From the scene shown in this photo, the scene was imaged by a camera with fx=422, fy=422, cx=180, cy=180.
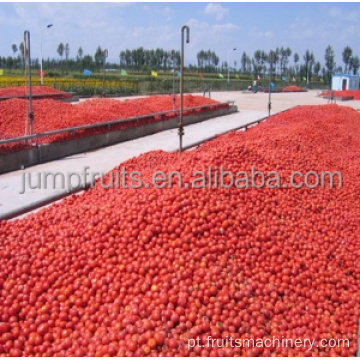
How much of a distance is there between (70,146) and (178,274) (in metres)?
7.42

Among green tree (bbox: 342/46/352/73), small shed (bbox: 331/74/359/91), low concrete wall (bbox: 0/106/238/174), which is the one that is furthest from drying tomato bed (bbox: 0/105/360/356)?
green tree (bbox: 342/46/352/73)

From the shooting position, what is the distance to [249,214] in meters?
4.65

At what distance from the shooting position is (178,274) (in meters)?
3.52

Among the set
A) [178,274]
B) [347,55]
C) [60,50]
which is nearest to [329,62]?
[347,55]

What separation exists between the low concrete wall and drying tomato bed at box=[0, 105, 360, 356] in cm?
365

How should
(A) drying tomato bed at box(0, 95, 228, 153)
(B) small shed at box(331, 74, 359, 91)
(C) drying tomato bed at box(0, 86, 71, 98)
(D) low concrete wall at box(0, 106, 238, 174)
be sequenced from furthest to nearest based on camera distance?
(B) small shed at box(331, 74, 359, 91)
(C) drying tomato bed at box(0, 86, 71, 98)
(A) drying tomato bed at box(0, 95, 228, 153)
(D) low concrete wall at box(0, 106, 238, 174)

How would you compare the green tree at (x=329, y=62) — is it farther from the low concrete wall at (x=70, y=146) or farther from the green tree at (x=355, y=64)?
the low concrete wall at (x=70, y=146)

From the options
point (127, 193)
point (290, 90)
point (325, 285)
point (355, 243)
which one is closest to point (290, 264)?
point (325, 285)

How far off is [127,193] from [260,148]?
352cm

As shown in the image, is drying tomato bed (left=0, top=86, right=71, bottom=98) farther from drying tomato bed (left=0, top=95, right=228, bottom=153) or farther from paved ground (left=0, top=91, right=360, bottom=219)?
paved ground (left=0, top=91, right=360, bottom=219)

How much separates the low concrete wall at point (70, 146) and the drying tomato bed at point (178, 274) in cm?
365

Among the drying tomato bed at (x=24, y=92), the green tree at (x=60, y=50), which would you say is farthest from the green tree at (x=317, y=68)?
the drying tomato bed at (x=24, y=92)

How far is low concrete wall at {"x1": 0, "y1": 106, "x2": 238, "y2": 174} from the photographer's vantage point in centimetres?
853

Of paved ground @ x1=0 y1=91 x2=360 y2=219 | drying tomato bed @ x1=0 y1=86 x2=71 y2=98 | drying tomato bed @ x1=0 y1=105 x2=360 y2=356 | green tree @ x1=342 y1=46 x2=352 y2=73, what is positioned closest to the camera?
drying tomato bed @ x1=0 y1=105 x2=360 y2=356
